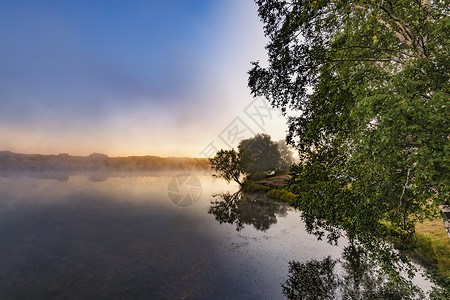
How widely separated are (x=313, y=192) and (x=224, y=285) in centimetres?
670

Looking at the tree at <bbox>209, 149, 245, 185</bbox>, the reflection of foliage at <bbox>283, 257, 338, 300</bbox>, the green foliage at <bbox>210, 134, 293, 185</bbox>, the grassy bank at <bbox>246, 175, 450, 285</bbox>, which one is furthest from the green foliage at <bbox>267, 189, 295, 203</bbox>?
the reflection of foliage at <bbox>283, 257, 338, 300</bbox>

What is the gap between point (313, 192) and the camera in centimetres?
793

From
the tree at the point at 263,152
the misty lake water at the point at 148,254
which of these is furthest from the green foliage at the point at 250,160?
the misty lake water at the point at 148,254

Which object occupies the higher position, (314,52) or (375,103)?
(314,52)

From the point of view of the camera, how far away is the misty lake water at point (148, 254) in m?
8.66

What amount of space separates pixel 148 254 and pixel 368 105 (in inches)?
575

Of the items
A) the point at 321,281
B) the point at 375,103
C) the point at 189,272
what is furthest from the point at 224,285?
the point at 375,103

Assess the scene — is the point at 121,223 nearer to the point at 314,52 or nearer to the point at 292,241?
the point at 292,241

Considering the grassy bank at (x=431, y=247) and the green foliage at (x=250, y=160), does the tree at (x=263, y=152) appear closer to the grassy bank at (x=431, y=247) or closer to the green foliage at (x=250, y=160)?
the green foliage at (x=250, y=160)

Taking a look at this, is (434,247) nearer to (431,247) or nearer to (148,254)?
(431,247)

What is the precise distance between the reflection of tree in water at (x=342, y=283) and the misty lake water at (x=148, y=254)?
0.71 meters

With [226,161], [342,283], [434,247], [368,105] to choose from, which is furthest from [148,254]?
[226,161]

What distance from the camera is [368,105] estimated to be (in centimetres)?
492

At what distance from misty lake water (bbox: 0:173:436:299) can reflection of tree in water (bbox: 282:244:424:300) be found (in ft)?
2.33
